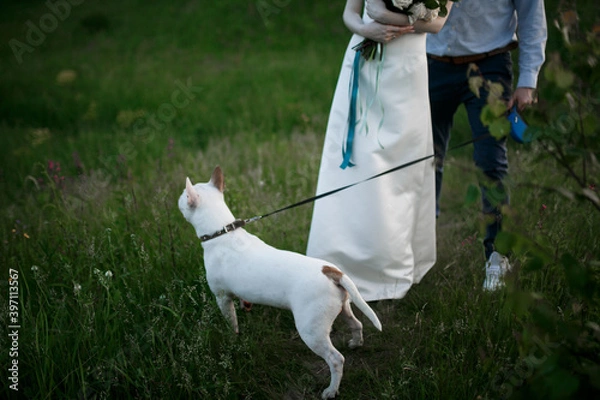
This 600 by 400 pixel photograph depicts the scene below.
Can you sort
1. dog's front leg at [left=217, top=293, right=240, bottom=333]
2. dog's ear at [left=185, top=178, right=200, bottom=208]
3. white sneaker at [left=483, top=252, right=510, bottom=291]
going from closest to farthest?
dog's ear at [left=185, top=178, right=200, bottom=208] < dog's front leg at [left=217, top=293, right=240, bottom=333] < white sneaker at [left=483, top=252, right=510, bottom=291]

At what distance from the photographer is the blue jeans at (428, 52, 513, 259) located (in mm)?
3383

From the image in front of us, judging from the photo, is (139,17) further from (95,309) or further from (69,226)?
(95,309)

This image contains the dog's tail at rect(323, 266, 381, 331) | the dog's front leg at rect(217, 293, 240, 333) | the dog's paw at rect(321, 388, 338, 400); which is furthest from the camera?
the dog's front leg at rect(217, 293, 240, 333)

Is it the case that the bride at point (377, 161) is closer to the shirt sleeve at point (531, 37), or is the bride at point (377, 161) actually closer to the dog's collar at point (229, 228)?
the shirt sleeve at point (531, 37)

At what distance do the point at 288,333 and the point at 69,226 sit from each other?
2001mm

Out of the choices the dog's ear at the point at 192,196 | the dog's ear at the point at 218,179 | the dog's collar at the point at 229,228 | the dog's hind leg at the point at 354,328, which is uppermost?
the dog's ear at the point at 218,179

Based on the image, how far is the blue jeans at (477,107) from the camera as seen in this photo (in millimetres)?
3383

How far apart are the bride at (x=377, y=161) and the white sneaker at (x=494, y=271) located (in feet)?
1.67

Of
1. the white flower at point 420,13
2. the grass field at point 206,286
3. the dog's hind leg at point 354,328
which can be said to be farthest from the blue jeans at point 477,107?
the dog's hind leg at point 354,328

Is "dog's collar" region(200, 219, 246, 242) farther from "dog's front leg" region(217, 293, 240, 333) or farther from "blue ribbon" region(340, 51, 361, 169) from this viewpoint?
"blue ribbon" region(340, 51, 361, 169)

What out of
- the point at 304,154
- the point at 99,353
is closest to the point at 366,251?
the point at 99,353

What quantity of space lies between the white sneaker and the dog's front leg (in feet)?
5.37

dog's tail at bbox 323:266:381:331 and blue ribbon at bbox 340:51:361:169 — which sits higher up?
blue ribbon at bbox 340:51:361:169

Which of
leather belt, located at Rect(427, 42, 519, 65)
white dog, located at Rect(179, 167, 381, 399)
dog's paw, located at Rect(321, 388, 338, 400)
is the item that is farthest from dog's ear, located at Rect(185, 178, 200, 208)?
leather belt, located at Rect(427, 42, 519, 65)
